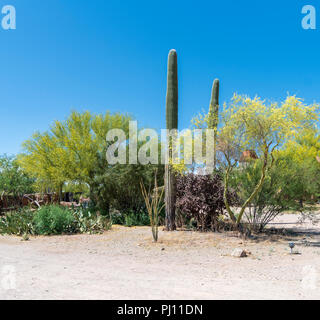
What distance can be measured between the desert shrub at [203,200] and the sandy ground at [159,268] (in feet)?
3.06

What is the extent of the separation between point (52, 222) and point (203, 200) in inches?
216

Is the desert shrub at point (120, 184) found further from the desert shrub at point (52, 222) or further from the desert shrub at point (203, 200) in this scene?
the desert shrub at point (52, 222)

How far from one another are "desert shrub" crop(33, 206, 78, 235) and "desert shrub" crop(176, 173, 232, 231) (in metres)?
4.15

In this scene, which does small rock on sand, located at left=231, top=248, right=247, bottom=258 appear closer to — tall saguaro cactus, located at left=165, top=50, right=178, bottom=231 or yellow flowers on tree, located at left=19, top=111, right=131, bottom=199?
tall saguaro cactus, located at left=165, top=50, right=178, bottom=231

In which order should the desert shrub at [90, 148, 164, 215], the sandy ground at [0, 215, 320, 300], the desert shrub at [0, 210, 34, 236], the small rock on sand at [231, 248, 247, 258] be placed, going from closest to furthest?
the sandy ground at [0, 215, 320, 300]
the small rock on sand at [231, 248, 247, 258]
the desert shrub at [0, 210, 34, 236]
the desert shrub at [90, 148, 164, 215]

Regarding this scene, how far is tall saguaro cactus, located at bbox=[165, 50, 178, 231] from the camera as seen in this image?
12250mm

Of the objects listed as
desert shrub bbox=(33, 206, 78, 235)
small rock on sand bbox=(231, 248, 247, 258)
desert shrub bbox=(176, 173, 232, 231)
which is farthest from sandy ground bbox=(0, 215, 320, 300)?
desert shrub bbox=(176, 173, 232, 231)

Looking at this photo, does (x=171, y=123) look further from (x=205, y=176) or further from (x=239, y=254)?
(x=239, y=254)

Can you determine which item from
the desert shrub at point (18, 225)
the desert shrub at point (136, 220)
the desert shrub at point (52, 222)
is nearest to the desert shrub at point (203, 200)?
the desert shrub at point (136, 220)

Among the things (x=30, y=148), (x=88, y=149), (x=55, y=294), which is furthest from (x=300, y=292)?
(x=30, y=148)

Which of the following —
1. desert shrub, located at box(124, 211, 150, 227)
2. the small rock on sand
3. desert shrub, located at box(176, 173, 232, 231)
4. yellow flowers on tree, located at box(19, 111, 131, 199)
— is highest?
yellow flowers on tree, located at box(19, 111, 131, 199)

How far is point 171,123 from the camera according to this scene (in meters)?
12.3

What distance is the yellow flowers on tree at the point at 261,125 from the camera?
959 centimetres

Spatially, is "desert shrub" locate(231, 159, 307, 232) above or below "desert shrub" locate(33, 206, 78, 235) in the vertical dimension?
above
